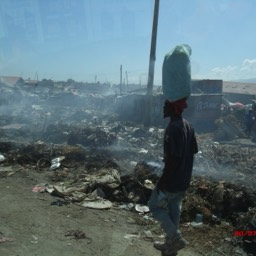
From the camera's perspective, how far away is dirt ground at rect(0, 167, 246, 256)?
408 centimetres

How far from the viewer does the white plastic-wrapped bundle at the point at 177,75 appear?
3.44 m

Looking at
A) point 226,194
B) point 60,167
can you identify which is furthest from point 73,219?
point 60,167

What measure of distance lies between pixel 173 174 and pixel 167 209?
19.7 inches

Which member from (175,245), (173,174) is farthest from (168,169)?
(175,245)

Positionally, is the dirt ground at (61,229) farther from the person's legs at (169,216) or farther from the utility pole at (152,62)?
the utility pole at (152,62)

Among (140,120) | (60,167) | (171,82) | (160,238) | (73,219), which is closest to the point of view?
(171,82)

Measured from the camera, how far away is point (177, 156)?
132 inches

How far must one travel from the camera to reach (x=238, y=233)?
4727 millimetres

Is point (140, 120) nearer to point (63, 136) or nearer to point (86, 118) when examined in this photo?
point (86, 118)

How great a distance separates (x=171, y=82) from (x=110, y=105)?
24822 mm

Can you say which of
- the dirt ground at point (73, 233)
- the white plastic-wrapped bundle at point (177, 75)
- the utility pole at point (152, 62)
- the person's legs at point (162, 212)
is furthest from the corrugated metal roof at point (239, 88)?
the person's legs at point (162, 212)

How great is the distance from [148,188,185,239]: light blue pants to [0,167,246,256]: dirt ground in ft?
2.83

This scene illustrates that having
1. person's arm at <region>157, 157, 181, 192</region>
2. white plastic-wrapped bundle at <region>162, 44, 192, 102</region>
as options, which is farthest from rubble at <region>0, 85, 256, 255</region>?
white plastic-wrapped bundle at <region>162, 44, 192, 102</region>
